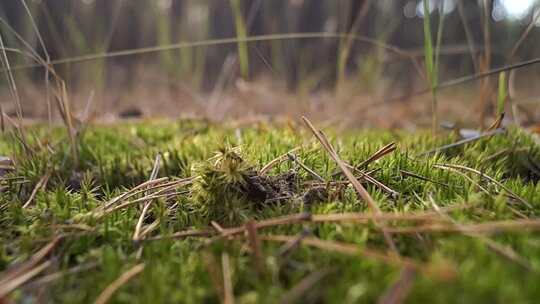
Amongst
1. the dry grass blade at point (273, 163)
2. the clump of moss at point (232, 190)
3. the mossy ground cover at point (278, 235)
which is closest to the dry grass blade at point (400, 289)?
the mossy ground cover at point (278, 235)

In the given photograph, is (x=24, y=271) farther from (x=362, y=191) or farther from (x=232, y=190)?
(x=362, y=191)

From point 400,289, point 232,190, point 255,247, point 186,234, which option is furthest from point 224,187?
point 400,289

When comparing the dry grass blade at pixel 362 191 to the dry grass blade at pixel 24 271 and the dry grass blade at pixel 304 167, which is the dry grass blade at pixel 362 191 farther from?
the dry grass blade at pixel 24 271

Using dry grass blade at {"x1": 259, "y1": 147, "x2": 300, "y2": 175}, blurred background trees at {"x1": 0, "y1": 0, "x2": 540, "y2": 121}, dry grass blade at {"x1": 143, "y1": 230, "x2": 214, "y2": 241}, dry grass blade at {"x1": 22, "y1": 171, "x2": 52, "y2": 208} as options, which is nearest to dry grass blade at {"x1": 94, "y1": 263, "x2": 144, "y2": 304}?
dry grass blade at {"x1": 143, "y1": 230, "x2": 214, "y2": 241}

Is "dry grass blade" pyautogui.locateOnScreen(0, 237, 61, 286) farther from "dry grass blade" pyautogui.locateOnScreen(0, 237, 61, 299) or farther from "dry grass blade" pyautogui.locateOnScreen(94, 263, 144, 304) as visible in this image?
"dry grass blade" pyautogui.locateOnScreen(94, 263, 144, 304)

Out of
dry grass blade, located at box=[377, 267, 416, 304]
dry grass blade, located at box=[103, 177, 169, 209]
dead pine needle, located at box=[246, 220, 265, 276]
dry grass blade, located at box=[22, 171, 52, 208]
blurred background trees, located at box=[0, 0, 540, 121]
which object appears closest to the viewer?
dry grass blade, located at box=[377, 267, 416, 304]

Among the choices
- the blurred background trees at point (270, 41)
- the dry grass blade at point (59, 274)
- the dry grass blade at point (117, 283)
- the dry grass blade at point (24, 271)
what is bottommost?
the dry grass blade at point (117, 283)
